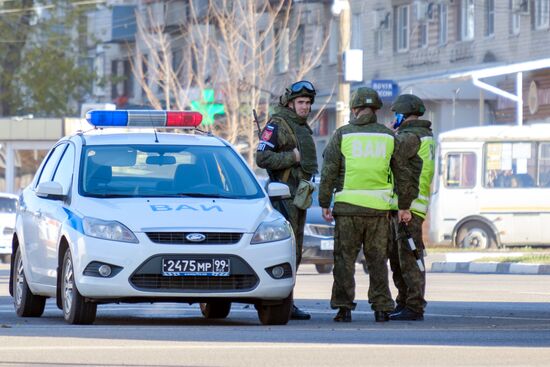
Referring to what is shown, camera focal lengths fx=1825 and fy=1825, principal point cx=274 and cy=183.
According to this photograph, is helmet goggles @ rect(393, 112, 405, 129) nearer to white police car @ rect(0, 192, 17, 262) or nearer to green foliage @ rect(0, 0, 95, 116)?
white police car @ rect(0, 192, 17, 262)

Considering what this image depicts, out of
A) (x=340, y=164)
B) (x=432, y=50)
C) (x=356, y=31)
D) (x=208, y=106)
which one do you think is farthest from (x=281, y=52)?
(x=340, y=164)

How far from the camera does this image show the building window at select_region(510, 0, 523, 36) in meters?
42.5

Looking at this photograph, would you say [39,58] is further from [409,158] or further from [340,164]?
[340,164]

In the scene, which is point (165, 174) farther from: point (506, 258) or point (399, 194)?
point (506, 258)

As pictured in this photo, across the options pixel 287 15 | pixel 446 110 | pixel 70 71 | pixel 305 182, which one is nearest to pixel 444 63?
pixel 446 110

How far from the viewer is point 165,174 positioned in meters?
14.0

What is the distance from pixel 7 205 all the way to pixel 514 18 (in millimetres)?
13831

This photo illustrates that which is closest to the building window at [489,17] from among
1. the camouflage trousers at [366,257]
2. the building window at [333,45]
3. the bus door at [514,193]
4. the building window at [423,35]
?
the building window at [423,35]

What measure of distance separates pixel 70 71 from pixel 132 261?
5352 cm

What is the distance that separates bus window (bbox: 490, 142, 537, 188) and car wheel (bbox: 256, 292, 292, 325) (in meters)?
23.5

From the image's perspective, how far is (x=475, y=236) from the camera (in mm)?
36375

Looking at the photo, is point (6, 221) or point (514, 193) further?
point (514, 193)

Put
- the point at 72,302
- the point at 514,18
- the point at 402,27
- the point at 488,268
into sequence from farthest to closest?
the point at 402,27 → the point at 514,18 → the point at 488,268 → the point at 72,302

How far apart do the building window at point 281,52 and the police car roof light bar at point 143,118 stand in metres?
38.9
